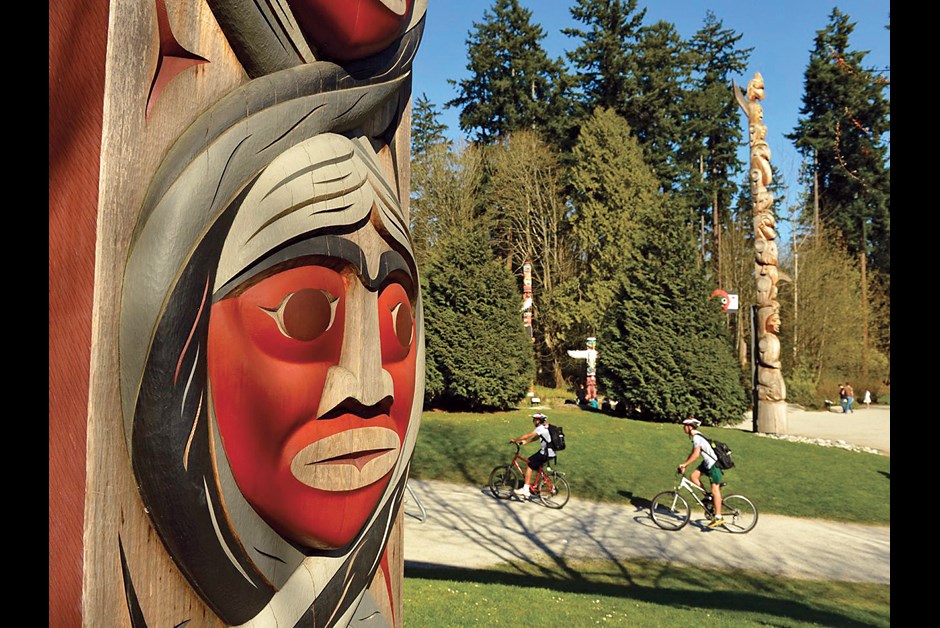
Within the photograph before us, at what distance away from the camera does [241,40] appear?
100 cm

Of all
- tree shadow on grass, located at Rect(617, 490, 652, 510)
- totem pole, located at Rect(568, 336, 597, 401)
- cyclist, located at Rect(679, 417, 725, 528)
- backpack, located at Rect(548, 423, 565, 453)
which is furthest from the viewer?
totem pole, located at Rect(568, 336, 597, 401)

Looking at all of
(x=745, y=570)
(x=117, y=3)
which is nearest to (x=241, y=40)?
(x=117, y=3)

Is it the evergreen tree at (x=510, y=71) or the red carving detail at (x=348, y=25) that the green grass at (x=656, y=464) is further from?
the evergreen tree at (x=510, y=71)

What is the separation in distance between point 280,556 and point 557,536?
6.55 metres

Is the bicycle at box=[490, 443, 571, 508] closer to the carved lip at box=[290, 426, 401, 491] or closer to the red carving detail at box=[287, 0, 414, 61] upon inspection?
the carved lip at box=[290, 426, 401, 491]

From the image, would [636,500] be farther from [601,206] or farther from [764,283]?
[601,206]

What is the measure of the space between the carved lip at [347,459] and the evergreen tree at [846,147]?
2884cm

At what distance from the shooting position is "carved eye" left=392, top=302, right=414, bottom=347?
1324 millimetres

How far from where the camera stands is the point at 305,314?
106cm

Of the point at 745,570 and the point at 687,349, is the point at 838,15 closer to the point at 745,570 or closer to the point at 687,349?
the point at 687,349

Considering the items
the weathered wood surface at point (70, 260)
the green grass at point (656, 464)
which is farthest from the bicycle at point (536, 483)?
the weathered wood surface at point (70, 260)

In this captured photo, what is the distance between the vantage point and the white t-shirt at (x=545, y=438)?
315 inches

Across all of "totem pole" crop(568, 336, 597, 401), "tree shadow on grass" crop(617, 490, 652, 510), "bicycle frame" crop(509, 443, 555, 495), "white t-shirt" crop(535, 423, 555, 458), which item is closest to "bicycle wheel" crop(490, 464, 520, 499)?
"bicycle frame" crop(509, 443, 555, 495)

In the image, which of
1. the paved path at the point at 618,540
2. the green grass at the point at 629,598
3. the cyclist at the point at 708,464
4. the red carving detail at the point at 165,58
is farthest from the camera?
the cyclist at the point at 708,464
